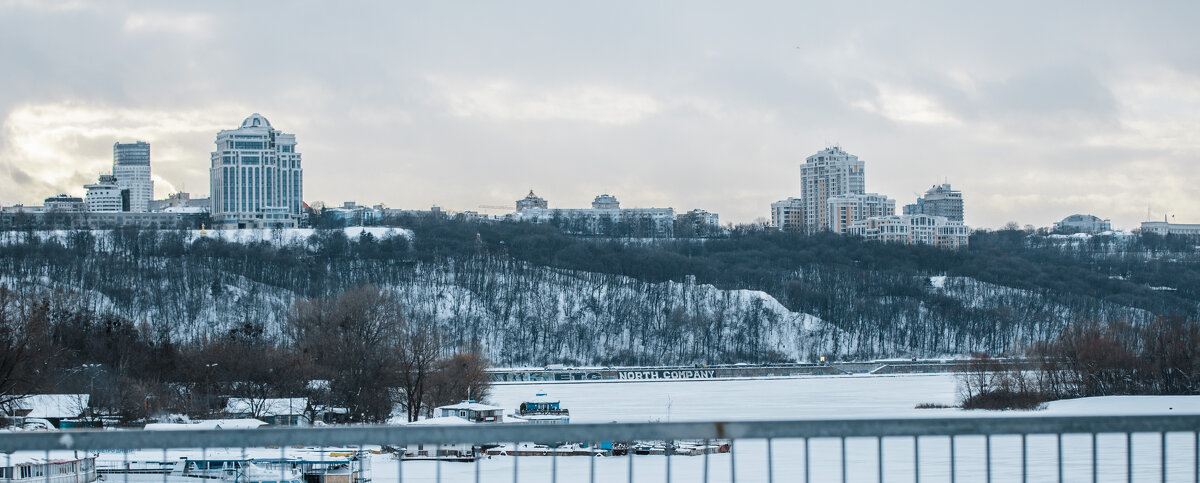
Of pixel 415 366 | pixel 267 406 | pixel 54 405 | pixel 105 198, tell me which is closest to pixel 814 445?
pixel 267 406

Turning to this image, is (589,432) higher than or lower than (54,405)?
higher

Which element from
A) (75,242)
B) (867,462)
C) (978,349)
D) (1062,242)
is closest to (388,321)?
(867,462)

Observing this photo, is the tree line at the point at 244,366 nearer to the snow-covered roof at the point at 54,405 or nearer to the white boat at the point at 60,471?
the snow-covered roof at the point at 54,405

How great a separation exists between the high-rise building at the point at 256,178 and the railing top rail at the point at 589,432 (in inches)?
5651

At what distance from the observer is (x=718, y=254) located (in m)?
126

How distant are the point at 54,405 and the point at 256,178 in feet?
373

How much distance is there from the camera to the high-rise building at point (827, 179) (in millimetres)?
194750

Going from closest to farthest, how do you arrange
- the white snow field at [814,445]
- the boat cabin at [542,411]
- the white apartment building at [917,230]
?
the white snow field at [814,445] < the boat cabin at [542,411] < the white apartment building at [917,230]

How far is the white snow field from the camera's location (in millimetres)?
14031

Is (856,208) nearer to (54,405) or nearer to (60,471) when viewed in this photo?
(54,405)

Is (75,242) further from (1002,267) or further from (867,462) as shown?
(867,462)

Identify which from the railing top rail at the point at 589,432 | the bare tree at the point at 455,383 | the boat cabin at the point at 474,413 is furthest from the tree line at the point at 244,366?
the railing top rail at the point at 589,432

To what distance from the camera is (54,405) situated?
38062mm

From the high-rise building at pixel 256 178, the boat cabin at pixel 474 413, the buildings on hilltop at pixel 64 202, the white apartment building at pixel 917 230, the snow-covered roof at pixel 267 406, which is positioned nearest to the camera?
the boat cabin at pixel 474 413
